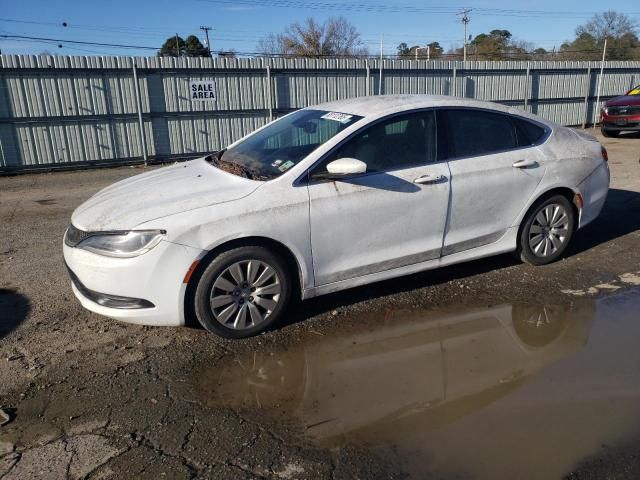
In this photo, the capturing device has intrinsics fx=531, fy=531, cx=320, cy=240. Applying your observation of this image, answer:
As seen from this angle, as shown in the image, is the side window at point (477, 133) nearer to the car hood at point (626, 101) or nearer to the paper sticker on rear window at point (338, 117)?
the paper sticker on rear window at point (338, 117)

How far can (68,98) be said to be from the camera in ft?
38.0

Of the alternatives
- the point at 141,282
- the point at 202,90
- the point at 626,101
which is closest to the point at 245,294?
the point at 141,282

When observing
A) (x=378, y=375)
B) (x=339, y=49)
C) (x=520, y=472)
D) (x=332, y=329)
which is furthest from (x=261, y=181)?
(x=339, y=49)

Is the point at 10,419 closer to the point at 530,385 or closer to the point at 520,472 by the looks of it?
the point at 520,472

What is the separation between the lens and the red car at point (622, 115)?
1494cm

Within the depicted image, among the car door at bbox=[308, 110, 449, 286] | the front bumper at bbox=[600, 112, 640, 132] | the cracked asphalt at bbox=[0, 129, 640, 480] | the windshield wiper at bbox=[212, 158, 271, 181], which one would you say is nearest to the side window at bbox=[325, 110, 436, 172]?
the car door at bbox=[308, 110, 449, 286]

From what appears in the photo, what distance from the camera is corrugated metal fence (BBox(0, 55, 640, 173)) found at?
11.4 m

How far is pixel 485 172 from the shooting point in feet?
15.0

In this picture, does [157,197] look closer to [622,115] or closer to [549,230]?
[549,230]

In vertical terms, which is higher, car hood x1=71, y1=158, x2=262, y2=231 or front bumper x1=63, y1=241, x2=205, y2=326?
car hood x1=71, y1=158, x2=262, y2=231

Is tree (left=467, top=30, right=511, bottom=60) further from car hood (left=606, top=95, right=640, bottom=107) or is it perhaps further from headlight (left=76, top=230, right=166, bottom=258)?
headlight (left=76, top=230, right=166, bottom=258)

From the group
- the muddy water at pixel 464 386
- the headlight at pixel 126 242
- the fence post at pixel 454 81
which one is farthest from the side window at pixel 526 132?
the fence post at pixel 454 81

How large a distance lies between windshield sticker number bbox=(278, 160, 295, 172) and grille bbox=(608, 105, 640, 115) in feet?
47.3

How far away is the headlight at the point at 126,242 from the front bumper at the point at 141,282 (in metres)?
0.04
